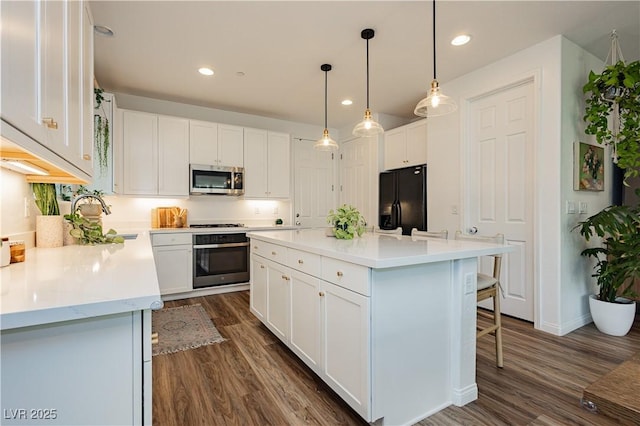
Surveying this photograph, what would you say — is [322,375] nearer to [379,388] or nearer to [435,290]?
[379,388]

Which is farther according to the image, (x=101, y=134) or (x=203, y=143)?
(x=203, y=143)

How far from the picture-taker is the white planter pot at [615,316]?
2.65 meters

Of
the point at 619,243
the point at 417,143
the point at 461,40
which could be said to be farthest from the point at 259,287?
the point at 619,243

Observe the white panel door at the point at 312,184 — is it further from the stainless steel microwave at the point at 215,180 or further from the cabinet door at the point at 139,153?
the cabinet door at the point at 139,153

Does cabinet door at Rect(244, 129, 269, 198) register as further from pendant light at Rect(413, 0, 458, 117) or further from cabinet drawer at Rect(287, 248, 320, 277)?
pendant light at Rect(413, 0, 458, 117)

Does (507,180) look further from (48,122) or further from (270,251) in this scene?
(48,122)

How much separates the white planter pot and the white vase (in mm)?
4316

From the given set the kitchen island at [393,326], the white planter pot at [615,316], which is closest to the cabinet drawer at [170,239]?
the kitchen island at [393,326]

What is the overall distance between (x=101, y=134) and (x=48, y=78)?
2.77 m

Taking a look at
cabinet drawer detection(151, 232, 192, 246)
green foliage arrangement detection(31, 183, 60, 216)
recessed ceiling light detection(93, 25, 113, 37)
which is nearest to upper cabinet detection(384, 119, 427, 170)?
cabinet drawer detection(151, 232, 192, 246)

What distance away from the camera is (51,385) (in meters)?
0.76

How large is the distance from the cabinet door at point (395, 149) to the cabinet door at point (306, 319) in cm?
292

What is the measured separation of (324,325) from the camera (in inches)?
71.9

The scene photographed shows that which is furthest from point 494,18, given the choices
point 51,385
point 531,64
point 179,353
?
point 179,353
